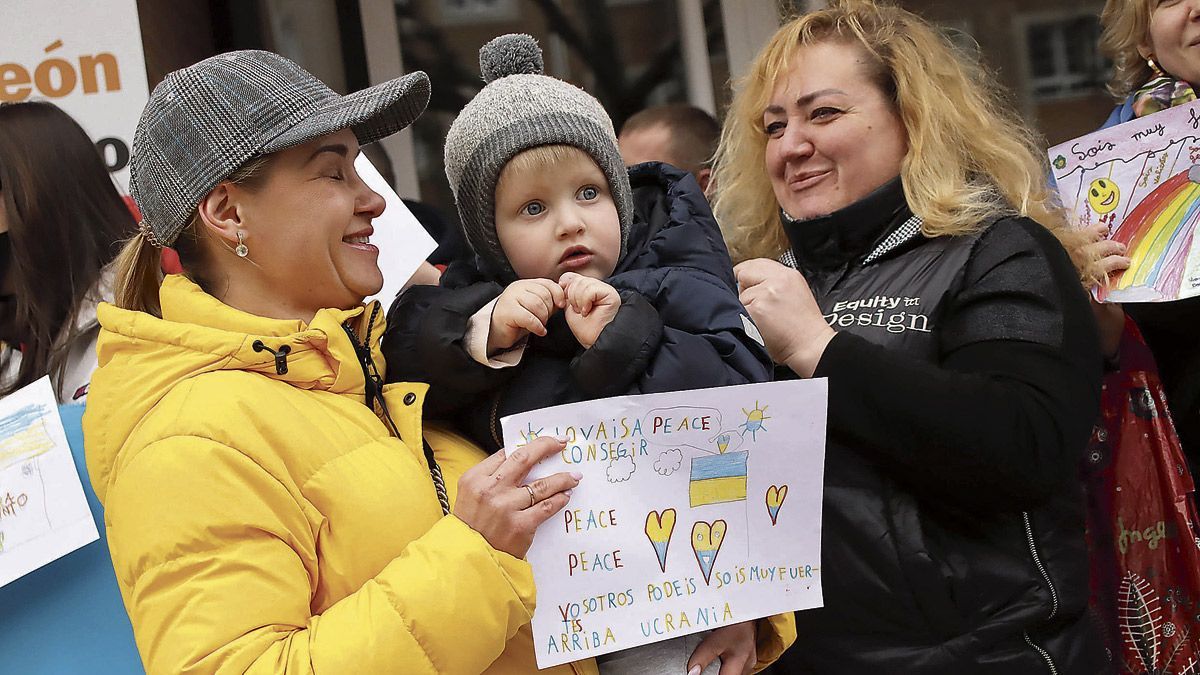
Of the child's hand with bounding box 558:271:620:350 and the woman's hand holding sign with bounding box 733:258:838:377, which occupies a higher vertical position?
the child's hand with bounding box 558:271:620:350

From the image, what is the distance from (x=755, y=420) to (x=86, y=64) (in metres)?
2.43

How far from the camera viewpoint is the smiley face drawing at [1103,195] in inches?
98.3

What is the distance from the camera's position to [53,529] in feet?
5.97

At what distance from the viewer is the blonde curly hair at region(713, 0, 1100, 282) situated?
2344mm

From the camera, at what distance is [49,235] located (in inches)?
111

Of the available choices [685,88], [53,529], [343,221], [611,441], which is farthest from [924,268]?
[685,88]

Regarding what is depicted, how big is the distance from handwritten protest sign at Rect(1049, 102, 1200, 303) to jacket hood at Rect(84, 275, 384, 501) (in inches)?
61.2

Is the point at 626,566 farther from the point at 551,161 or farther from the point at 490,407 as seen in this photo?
the point at 551,161

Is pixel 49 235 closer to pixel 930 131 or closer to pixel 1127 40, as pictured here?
pixel 930 131

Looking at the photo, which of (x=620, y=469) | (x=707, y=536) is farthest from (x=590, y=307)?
(x=707, y=536)

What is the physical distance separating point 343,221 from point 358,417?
0.29 meters

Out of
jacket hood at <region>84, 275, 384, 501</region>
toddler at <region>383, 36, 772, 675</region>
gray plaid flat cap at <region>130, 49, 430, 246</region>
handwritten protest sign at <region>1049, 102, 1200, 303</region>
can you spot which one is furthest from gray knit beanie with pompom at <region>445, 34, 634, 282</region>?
handwritten protest sign at <region>1049, 102, 1200, 303</region>

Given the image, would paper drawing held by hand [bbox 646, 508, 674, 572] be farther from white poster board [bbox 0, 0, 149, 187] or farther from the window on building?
the window on building

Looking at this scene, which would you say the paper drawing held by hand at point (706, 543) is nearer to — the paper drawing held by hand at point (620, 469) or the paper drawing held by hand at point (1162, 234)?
the paper drawing held by hand at point (620, 469)
